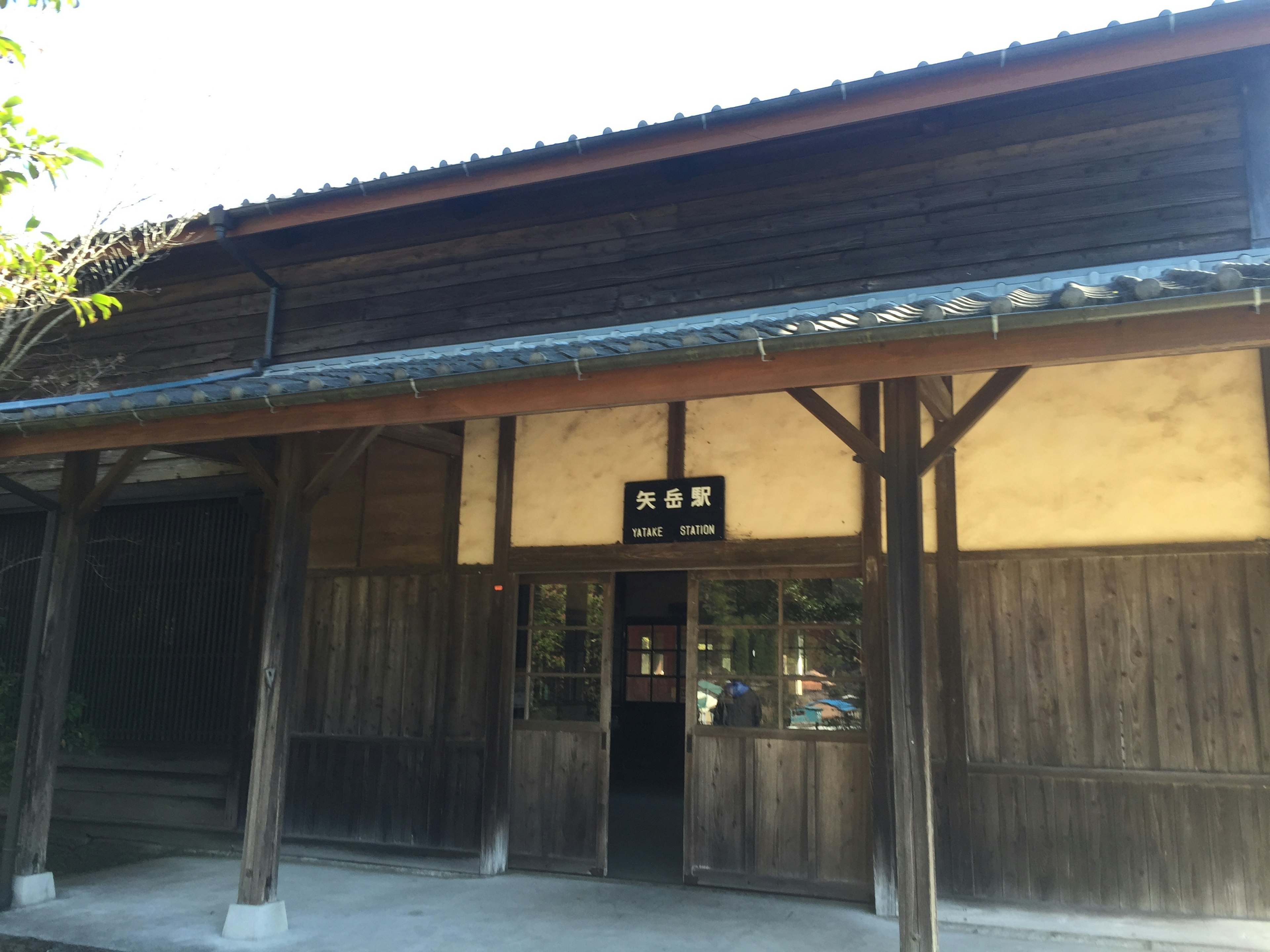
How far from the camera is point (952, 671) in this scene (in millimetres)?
5434

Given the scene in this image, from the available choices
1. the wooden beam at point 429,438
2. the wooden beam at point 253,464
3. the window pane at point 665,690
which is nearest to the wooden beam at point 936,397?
the wooden beam at point 429,438

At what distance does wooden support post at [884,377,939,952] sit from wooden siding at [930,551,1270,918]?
4.51 ft

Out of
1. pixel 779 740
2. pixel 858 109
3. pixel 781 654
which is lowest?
pixel 779 740

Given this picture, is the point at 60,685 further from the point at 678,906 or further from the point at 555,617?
the point at 678,906

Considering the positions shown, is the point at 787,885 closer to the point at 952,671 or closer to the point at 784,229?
the point at 952,671

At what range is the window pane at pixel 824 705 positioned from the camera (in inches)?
227

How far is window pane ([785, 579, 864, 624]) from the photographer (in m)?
5.87

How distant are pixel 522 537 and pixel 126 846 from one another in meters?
4.23

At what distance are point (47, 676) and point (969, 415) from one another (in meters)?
5.67

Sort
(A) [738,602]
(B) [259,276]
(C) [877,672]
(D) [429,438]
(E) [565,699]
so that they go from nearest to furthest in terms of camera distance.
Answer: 1. (C) [877,672]
2. (A) [738,602]
3. (E) [565,699]
4. (D) [429,438]
5. (B) [259,276]

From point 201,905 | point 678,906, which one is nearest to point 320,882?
point 201,905

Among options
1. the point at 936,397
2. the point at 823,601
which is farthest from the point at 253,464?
the point at 936,397

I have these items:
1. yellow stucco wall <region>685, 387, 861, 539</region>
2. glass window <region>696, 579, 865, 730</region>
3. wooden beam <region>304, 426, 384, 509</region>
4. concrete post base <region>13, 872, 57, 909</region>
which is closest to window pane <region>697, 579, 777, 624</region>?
glass window <region>696, 579, 865, 730</region>

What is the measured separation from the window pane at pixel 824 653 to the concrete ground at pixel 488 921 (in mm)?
1344
